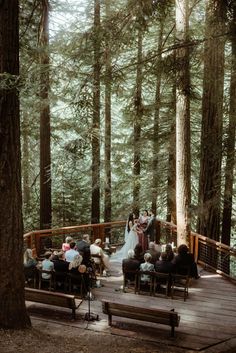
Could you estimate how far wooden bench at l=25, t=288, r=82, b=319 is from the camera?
7.68 m

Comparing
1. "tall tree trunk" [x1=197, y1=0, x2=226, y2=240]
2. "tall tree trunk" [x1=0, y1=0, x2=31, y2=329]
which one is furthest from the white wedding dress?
"tall tree trunk" [x1=0, y1=0, x2=31, y2=329]

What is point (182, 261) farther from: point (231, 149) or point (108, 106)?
point (108, 106)

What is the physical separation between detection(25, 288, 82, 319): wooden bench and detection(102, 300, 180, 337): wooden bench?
0.69 m

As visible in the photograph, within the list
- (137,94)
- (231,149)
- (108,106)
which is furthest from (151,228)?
(108,106)

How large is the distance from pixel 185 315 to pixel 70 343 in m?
2.74

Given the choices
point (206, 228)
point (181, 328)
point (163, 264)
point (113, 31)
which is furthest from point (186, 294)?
point (113, 31)

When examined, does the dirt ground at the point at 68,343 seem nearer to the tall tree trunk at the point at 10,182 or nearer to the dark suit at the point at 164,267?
the tall tree trunk at the point at 10,182

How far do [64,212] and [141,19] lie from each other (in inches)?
401

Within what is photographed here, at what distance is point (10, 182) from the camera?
6441 mm

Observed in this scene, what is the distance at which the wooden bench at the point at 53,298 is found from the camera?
7.68m

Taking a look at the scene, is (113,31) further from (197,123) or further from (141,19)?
(197,123)

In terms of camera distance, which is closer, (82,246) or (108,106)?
(82,246)

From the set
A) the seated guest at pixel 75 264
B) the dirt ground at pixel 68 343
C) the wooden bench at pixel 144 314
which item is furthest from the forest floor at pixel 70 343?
the seated guest at pixel 75 264

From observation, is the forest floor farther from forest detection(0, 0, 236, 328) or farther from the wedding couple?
the wedding couple
